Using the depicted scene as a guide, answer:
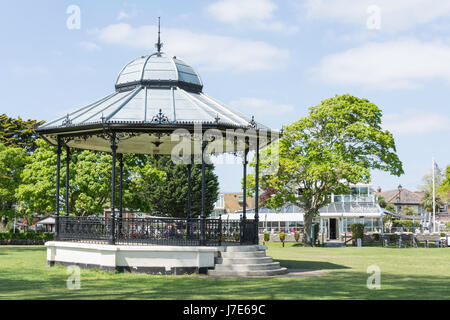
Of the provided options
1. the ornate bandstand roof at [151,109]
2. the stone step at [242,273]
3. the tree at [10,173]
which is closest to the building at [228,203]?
the tree at [10,173]

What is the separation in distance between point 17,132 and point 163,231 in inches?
1532

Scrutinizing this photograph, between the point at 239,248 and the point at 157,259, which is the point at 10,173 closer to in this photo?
the point at 157,259

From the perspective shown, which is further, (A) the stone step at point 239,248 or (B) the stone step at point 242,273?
(A) the stone step at point 239,248

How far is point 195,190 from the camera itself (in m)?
57.6

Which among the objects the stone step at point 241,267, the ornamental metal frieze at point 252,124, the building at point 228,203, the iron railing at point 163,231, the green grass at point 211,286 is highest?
the ornamental metal frieze at point 252,124

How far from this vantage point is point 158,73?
21047 millimetres

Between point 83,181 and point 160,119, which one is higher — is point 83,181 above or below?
below

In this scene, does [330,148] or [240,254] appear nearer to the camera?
[240,254]

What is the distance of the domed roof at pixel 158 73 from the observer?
20938mm

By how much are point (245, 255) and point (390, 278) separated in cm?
473

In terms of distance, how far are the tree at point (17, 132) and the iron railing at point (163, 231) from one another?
3442 cm

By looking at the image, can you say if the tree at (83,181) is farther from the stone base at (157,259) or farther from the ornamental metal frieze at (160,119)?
the stone base at (157,259)

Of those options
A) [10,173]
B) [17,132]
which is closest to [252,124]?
[10,173]

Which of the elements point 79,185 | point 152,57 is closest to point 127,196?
point 79,185
